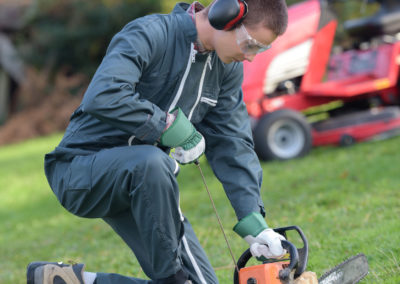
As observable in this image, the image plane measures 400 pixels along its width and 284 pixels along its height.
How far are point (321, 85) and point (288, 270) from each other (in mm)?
4833

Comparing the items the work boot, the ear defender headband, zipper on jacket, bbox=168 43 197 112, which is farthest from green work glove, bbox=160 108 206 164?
the work boot

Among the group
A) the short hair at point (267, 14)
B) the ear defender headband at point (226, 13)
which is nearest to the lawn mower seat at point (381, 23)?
the short hair at point (267, 14)

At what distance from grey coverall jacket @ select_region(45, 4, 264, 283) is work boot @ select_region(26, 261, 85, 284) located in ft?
0.51

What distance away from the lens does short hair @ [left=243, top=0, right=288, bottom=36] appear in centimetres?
234

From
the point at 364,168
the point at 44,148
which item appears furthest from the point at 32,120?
the point at 364,168

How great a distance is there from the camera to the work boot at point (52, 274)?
258 centimetres

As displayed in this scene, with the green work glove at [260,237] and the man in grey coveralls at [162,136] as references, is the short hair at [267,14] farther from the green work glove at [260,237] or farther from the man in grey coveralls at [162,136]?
the green work glove at [260,237]

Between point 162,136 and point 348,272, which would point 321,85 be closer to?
point 348,272

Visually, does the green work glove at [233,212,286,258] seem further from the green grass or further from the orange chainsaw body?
the green grass

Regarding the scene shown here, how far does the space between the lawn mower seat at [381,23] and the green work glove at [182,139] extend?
214 inches

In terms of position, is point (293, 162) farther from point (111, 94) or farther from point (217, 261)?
point (111, 94)

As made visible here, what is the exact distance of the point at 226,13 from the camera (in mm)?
2254

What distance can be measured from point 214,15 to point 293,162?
437 centimetres

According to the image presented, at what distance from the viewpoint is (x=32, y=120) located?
2003 cm
